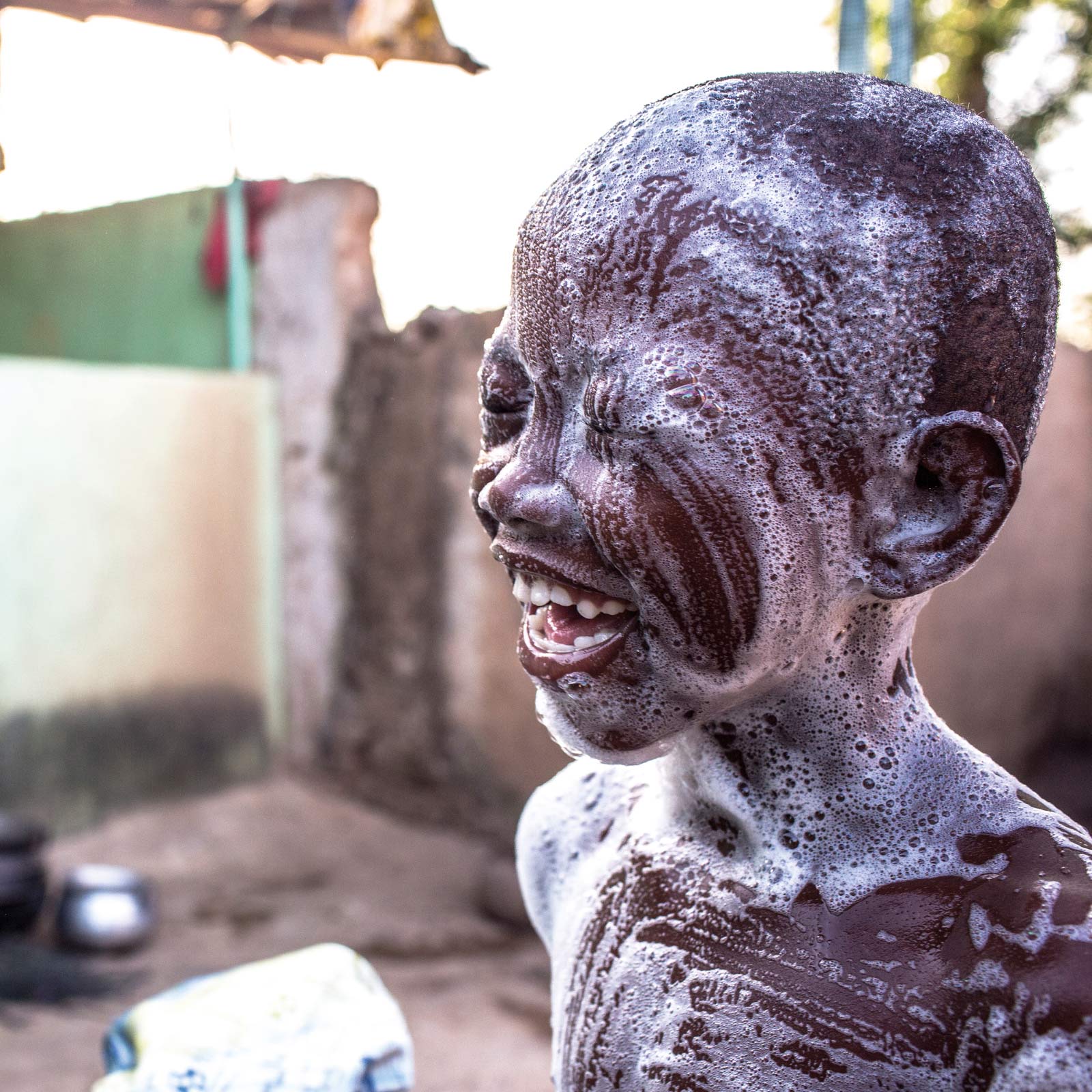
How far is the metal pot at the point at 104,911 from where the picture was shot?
13.4ft

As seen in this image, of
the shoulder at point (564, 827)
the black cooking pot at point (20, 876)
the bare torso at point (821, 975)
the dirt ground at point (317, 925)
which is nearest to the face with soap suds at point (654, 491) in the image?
the bare torso at point (821, 975)

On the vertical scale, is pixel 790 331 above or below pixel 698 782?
above

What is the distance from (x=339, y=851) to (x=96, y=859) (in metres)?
0.98

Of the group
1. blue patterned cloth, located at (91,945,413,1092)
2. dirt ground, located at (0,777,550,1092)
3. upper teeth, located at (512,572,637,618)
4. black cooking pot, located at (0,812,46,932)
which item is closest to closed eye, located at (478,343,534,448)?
upper teeth, located at (512,572,637,618)

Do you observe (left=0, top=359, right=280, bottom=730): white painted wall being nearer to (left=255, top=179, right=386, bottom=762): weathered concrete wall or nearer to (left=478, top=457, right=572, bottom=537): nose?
(left=255, top=179, right=386, bottom=762): weathered concrete wall

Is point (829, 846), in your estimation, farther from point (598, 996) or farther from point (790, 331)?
point (790, 331)

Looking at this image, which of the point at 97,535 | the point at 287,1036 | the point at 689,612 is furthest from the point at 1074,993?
the point at 97,535

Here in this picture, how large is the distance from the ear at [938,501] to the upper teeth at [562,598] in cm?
20

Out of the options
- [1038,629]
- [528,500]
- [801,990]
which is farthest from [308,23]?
[801,990]

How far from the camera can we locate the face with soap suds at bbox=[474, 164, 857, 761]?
89cm

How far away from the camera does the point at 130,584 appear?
5238mm

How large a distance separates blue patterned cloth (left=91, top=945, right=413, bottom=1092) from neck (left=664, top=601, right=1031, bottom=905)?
56 cm

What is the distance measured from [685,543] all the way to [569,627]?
0.46 feet

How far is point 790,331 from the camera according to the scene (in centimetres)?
87
